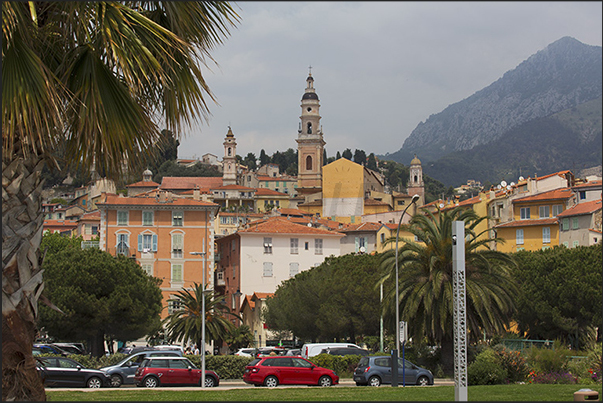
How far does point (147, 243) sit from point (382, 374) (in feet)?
164

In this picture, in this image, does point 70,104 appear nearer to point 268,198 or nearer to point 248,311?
point 248,311

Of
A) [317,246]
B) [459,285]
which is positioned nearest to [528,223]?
[317,246]

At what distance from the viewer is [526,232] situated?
247 feet

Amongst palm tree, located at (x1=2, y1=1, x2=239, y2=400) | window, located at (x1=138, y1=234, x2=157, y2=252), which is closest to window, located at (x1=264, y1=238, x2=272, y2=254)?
window, located at (x1=138, y1=234, x2=157, y2=252)

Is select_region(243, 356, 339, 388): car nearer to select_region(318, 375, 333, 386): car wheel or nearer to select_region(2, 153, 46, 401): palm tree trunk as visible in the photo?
select_region(318, 375, 333, 386): car wheel

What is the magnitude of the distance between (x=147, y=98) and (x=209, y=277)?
68.3 m

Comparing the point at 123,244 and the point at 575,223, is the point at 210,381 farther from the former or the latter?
the point at 575,223

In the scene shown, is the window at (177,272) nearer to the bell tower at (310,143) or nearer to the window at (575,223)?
the window at (575,223)

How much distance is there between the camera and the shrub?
86.7 ft

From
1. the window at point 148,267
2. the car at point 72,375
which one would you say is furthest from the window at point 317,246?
the car at point 72,375

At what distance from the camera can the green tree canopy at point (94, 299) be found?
49625mm

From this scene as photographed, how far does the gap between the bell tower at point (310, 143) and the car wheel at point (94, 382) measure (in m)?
157

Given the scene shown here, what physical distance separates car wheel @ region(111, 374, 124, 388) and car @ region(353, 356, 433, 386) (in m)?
10.3

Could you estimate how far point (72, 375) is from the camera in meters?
28.9
